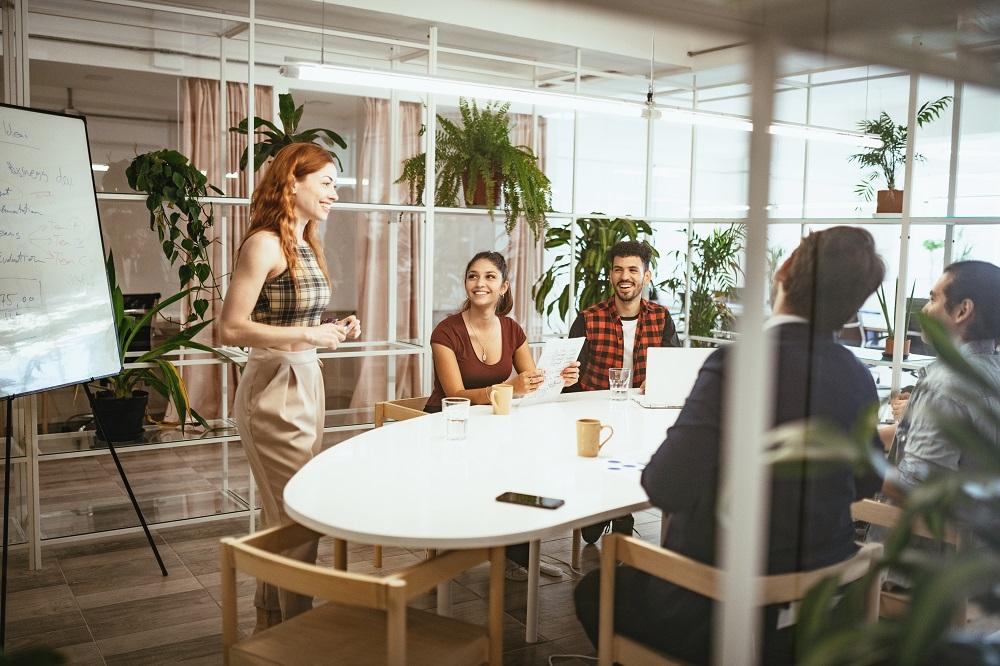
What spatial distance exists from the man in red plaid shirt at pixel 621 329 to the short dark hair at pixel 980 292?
2.58 metres

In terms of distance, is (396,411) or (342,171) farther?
(342,171)

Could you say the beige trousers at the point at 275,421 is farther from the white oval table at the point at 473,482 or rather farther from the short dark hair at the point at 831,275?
the short dark hair at the point at 831,275

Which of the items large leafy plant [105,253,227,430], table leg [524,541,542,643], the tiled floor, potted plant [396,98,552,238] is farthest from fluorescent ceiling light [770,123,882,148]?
potted plant [396,98,552,238]

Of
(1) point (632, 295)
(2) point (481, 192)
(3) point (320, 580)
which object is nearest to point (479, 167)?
(2) point (481, 192)

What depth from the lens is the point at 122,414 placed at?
4.00 metres

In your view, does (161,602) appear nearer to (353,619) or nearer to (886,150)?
(353,619)

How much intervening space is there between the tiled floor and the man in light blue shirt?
193 cm

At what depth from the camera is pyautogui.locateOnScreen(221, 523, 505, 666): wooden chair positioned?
173 cm

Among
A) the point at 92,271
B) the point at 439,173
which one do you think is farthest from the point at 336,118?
the point at 92,271

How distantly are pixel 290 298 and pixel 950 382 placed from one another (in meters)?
2.11

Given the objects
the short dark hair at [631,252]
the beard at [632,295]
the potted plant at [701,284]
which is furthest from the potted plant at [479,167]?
the potted plant at [701,284]

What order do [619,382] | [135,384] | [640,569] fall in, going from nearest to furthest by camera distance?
1. [640,569]
2. [619,382]
3. [135,384]

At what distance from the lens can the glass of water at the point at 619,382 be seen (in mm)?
3240

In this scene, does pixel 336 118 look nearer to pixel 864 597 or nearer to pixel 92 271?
pixel 92 271
